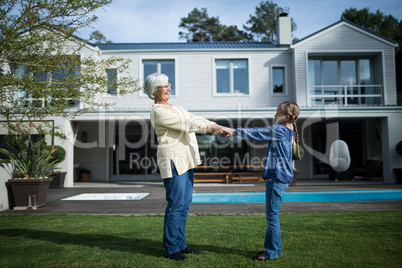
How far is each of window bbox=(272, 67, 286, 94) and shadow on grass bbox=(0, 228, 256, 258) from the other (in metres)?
11.6

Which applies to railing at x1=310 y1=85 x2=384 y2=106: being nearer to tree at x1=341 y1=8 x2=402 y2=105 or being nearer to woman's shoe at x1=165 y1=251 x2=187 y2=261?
woman's shoe at x1=165 y1=251 x2=187 y2=261

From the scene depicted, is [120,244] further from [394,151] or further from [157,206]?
[394,151]

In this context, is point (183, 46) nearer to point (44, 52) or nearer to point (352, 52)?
point (352, 52)

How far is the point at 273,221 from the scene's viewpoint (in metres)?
3.23

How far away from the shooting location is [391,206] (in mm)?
6504

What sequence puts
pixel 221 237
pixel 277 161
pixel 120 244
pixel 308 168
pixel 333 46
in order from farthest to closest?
pixel 308 168, pixel 333 46, pixel 221 237, pixel 120 244, pixel 277 161

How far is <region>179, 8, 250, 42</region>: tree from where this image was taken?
34969mm

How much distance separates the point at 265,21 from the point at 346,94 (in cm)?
2355

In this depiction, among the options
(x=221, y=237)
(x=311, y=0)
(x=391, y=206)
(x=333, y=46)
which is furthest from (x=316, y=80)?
(x=221, y=237)

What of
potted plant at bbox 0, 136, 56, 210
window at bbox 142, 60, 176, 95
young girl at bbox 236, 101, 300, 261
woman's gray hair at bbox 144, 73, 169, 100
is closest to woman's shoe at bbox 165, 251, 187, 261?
young girl at bbox 236, 101, 300, 261

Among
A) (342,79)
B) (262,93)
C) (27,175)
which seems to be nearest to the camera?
(27,175)

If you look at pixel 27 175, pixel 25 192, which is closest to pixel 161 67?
pixel 27 175

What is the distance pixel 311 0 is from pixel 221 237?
18187 millimetres

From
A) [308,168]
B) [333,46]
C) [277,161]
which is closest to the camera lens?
[277,161]
